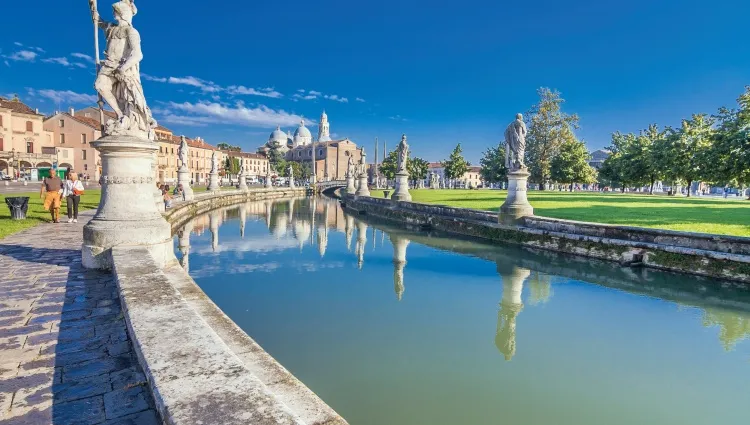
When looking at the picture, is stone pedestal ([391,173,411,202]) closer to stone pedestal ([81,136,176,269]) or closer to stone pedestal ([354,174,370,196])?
stone pedestal ([354,174,370,196])

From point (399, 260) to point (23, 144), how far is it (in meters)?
60.8

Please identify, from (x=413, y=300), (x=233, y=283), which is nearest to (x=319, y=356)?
(x=413, y=300)

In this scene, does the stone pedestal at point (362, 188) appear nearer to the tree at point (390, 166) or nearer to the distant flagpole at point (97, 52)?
the distant flagpole at point (97, 52)

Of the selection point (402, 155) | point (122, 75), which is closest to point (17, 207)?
point (122, 75)

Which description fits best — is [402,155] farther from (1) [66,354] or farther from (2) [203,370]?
(2) [203,370]

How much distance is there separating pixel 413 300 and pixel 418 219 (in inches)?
490

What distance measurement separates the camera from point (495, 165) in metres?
62.4

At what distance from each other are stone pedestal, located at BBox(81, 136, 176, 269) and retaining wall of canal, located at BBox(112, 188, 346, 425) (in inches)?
71.1

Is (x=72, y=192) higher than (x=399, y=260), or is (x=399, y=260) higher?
(x=72, y=192)

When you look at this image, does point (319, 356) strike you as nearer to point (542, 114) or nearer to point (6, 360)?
point (6, 360)

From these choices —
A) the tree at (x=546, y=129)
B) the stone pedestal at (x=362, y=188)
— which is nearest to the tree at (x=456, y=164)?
the tree at (x=546, y=129)

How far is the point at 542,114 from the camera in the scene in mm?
46406

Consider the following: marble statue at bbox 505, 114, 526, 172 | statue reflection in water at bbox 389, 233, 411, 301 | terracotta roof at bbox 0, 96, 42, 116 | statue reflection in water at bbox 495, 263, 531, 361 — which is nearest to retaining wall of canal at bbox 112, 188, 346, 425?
statue reflection in water at bbox 495, 263, 531, 361

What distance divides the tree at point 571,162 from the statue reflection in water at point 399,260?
3798cm
